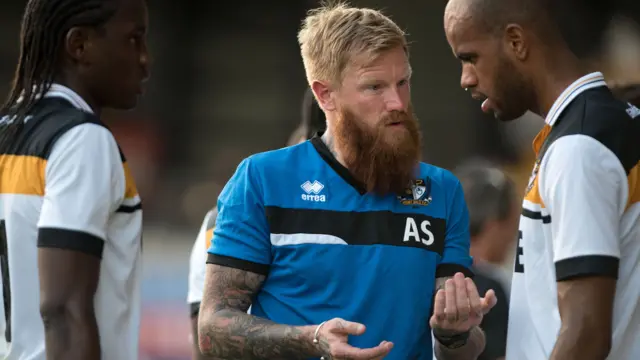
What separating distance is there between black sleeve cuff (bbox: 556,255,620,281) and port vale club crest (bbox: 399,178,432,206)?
0.48m

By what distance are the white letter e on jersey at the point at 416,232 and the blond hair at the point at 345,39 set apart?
18.9 inches

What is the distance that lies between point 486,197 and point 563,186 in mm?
2234

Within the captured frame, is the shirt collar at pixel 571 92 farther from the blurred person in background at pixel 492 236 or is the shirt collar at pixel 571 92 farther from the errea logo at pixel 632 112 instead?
the blurred person in background at pixel 492 236

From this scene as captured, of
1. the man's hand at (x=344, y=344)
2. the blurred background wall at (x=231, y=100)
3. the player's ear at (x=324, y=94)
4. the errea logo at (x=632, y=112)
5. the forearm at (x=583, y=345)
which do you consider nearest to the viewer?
the man's hand at (x=344, y=344)

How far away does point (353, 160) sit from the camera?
3.11 metres

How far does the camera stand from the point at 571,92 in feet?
9.91

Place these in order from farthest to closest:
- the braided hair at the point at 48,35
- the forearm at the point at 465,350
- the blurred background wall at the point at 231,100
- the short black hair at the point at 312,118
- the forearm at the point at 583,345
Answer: the blurred background wall at the point at 231,100, the short black hair at the point at 312,118, the braided hair at the point at 48,35, the forearm at the point at 465,350, the forearm at the point at 583,345

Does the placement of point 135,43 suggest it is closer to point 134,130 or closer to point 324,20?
point 324,20

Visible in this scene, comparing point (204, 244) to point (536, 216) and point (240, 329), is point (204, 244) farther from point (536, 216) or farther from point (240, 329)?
point (536, 216)

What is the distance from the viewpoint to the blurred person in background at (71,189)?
3.01 m

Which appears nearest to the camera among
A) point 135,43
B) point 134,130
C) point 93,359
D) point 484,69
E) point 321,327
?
point 321,327

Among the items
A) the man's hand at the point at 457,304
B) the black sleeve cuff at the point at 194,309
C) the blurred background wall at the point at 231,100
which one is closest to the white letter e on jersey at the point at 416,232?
the man's hand at the point at 457,304

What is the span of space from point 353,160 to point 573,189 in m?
0.66

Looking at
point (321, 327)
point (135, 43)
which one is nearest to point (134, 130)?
point (135, 43)
